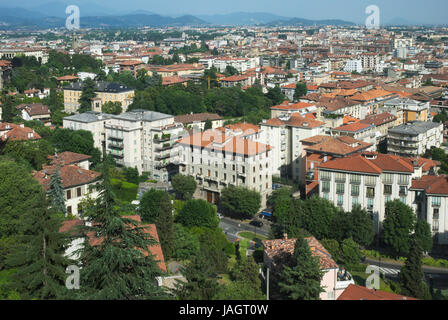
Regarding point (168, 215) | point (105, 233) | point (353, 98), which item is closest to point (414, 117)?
point (353, 98)

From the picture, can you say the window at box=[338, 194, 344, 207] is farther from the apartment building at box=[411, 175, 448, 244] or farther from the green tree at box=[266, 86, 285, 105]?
the green tree at box=[266, 86, 285, 105]

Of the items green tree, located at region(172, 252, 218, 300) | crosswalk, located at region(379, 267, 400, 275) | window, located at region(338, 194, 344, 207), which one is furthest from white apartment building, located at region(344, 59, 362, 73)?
green tree, located at region(172, 252, 218, 300)

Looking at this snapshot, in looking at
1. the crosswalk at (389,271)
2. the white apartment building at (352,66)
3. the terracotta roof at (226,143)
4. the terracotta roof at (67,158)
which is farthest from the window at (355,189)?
the white apartment building at (352,66)

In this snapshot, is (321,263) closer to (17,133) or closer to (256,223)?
(256,223)

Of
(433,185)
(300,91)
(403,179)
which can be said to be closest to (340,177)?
(403,179)

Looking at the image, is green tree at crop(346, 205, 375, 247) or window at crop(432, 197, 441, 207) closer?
green tree at crop(346, 205, 375, 247)
